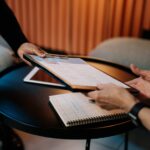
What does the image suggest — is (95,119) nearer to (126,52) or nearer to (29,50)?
(29,50)

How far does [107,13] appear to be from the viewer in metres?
2.55

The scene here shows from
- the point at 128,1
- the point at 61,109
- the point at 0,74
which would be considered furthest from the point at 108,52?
the point at 61,109

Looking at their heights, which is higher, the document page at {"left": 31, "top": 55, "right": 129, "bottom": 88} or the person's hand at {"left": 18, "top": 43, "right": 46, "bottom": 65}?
the person's hand at {"left": 18, "top": 43, "right": 46, "bottom": 65}

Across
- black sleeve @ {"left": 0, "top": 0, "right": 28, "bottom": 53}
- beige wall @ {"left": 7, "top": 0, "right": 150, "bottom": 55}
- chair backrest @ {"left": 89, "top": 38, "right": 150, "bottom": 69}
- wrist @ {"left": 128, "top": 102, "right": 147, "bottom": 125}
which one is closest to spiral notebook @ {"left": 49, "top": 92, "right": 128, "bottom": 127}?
wrist @ {"left": 128, "top": 102, "right": 147, "bottom": 125}

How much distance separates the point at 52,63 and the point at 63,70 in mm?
92

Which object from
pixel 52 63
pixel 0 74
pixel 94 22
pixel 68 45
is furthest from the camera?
pixel 68 45

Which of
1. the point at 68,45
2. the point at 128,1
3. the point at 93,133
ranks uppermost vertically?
the point at 128,1

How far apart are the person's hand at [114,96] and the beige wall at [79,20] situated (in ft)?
5.60

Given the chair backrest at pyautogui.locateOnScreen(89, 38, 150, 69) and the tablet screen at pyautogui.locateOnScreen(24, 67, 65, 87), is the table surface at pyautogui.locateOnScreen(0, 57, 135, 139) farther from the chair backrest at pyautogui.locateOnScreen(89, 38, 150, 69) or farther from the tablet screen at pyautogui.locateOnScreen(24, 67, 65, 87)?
the chair backrest at pyautogui.locateOnScreen(89, 38, 150, 69)

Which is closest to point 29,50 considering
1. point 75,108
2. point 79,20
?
point 75,108

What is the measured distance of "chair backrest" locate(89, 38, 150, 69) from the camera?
5.99ft

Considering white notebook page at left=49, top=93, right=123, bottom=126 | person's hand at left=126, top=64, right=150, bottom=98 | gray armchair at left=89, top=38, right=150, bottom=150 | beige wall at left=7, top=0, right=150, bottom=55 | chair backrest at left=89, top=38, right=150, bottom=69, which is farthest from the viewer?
beige wall at left=7, top=0, right=150, bottom=55

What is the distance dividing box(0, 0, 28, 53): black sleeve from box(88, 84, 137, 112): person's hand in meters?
0.60

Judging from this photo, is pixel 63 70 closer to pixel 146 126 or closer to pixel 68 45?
pixel 146 126
